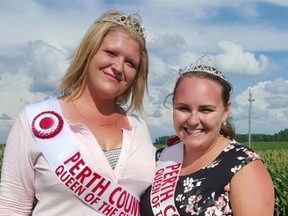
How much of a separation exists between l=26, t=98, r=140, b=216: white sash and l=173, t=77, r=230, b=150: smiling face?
1.68 feet

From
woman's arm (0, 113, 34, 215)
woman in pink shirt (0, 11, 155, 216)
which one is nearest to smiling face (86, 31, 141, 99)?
woman in pink shirt (0, 11, 155, 216)

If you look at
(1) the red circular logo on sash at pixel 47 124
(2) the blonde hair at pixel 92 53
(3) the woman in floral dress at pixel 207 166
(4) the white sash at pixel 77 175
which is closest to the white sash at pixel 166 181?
(3) the woman in floral dress at pixel 207 166

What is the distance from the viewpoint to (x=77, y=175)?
3.18 metres

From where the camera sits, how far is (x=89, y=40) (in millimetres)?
3205

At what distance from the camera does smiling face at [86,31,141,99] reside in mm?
3193

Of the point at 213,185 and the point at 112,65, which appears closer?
the point at 213,185

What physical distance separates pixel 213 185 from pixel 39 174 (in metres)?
0.94

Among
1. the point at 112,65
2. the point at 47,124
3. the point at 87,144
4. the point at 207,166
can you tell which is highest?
the point at 112,65

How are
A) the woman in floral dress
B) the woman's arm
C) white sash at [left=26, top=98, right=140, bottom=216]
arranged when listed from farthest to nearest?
white sash at [left=26, top=98, right=140, bottom=216] < the woman's arm < the woman in floral dress

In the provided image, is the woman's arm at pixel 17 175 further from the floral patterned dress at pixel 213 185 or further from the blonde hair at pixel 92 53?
the floral patterned dress at pixel 213 185

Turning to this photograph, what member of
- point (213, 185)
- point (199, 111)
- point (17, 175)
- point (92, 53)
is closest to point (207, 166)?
point (213, 185)

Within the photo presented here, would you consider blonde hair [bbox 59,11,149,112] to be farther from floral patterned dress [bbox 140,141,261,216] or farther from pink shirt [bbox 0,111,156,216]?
floral patterned dress [bbox 140,141,261,216]

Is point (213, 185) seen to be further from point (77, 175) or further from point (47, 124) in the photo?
Answer: point (47, 124)

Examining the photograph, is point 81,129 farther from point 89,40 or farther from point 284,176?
point 284,176
